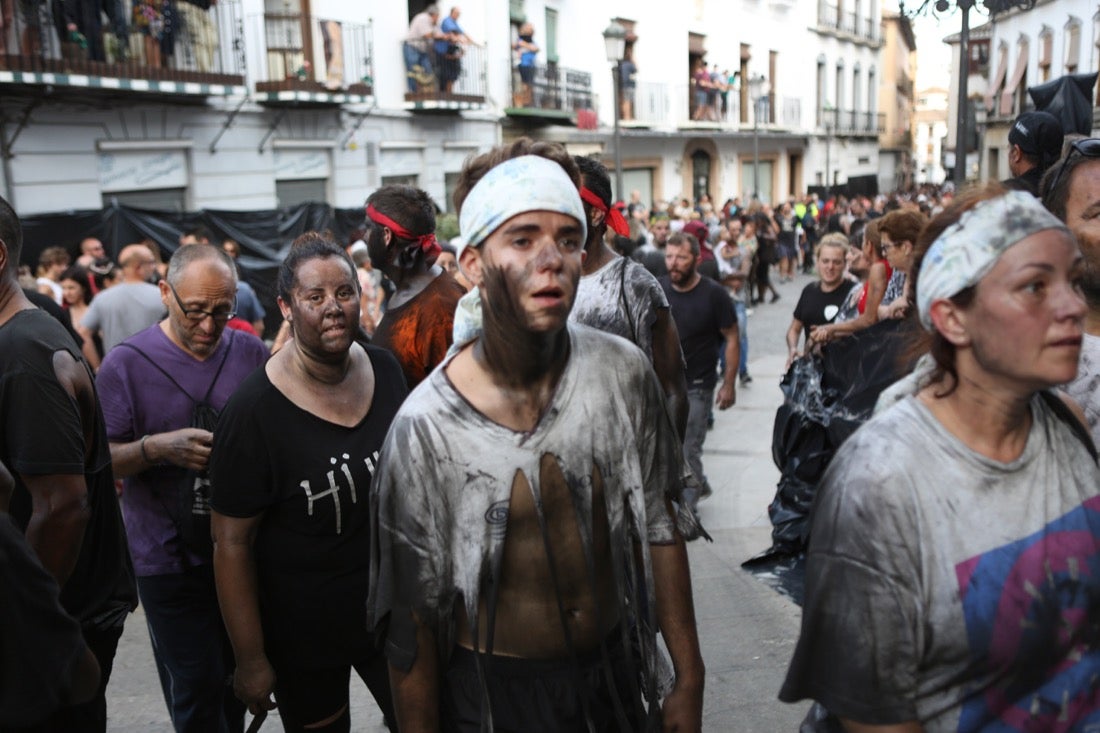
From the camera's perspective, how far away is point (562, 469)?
2174 mm

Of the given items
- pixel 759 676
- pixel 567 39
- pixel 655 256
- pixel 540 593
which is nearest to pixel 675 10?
pixel 567 39

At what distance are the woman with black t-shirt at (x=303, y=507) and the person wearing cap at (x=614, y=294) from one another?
123cm

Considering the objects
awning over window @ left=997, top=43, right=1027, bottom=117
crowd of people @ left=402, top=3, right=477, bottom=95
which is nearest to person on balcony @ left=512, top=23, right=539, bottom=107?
crowd of people @ left=402, top=3, right=477, bottom=95

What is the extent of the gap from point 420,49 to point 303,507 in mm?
17239

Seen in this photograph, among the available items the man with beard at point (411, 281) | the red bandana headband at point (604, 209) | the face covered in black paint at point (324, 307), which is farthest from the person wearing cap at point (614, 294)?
the face covered in black paint at point (324, 307)

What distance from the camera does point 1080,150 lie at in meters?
2.76

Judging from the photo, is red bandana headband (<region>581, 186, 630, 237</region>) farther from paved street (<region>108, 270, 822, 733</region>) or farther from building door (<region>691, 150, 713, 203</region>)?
building door (<region>691, 150, 713, 203</region>)

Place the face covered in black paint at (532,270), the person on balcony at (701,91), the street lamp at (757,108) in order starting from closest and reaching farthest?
1. the face covered in black paint at (532,270)
2. the street lamp at (757,108)
3. the person on balcony at (701,91)

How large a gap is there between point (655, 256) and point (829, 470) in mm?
8022

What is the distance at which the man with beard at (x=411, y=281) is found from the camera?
12.6 ft

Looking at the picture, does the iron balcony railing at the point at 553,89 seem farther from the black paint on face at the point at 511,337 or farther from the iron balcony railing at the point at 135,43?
the black paint on face at the point at 511,337

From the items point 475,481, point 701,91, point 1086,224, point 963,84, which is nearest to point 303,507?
point 475,481

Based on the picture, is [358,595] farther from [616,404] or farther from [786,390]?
[786,390]

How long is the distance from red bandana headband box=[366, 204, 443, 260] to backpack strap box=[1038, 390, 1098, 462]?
8.58 feet
